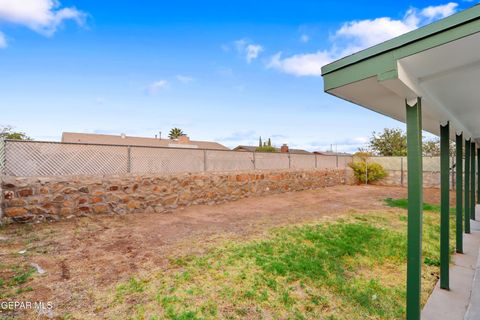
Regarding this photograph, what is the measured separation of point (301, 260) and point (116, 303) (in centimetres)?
251

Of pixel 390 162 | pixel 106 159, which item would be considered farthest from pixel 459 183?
pixel 390 162

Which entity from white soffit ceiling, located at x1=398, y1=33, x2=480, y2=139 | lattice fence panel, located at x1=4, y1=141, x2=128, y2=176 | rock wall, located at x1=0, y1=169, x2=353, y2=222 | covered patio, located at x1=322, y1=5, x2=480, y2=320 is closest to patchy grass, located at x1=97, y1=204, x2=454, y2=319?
covered patio, located at x1=322, y1=5, x2=480, y2=320

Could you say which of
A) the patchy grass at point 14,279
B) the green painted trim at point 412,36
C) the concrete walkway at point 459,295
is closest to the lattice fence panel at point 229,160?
the patchy grass at point 14,279

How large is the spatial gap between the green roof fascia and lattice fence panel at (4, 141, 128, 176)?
20.3 feet

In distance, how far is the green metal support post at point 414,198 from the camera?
1.86 metres

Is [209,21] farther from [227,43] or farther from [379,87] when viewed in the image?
[379,87]

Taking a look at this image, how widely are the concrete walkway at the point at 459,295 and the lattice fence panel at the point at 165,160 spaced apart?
269 inches

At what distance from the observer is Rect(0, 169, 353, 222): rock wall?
17.0ft

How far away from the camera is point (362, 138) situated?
90.8 feet

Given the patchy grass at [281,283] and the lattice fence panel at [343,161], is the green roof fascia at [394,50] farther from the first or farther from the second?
the lattice fence panel at [343,161]

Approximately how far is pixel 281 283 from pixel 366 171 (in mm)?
15509

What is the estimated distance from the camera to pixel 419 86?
1912 millimetres

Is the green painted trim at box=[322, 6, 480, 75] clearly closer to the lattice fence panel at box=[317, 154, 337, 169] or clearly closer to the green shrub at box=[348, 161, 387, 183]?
the lattice fence panel at box=[317, 154, 337, 169]

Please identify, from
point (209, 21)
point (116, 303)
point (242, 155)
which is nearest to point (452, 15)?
point (116, 303)
